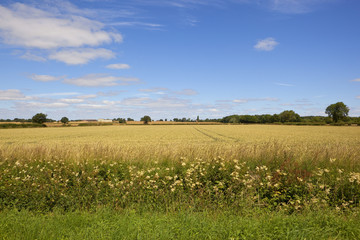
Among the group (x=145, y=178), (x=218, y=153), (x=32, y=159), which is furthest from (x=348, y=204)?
(x=32, y=159)

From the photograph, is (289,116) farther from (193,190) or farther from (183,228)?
(183,228)

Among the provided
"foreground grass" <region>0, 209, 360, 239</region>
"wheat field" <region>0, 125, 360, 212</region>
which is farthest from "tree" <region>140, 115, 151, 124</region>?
"foreground grass" <region>0, 209, 360, 239</region>

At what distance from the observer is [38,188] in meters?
8.09

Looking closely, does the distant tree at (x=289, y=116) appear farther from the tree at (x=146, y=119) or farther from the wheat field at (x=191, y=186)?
the wheat field at (x=191, y=186)

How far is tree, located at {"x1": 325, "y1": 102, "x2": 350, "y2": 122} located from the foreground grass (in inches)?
6331

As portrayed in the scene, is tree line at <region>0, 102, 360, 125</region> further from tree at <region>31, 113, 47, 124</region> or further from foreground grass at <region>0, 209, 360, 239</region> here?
foreground grass at <region>0, 209, 360, 239</region>

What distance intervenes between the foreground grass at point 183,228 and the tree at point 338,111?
160815 millimetres

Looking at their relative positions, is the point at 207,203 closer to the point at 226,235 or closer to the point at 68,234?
the point at 226,235

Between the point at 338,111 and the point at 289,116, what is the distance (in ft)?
124

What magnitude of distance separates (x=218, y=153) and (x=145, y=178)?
404 cm

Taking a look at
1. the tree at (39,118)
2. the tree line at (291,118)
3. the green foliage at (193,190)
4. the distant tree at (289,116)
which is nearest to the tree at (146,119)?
the tree line at (291,118)

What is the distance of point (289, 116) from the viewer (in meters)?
173

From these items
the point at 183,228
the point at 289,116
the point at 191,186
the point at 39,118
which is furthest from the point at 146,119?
the point at 183,228

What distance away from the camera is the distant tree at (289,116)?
172m
